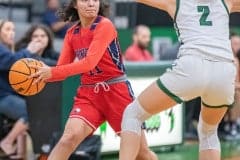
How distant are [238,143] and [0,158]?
3671 mm

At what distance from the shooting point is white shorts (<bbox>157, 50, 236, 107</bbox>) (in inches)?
237

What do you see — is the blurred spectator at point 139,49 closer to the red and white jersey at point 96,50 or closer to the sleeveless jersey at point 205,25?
the red and white jersey at point 96,50

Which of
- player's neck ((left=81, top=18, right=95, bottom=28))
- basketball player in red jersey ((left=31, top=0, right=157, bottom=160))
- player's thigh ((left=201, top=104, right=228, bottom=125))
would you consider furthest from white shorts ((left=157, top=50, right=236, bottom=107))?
player's neck ((left=81, top=18, right=95, bottom=28))

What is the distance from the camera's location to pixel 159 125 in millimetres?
10289

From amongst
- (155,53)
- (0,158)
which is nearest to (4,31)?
(0,158)

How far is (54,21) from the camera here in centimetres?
1366

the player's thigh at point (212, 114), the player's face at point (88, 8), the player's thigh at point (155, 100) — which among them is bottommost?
the player's thigh at point (212, 114)

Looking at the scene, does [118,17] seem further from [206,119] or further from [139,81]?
[206,119]

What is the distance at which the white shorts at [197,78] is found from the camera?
602 cm

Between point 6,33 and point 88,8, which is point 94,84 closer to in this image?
point 88,8

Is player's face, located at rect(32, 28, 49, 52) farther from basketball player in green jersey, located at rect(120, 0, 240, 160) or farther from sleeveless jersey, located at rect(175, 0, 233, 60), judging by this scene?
sleeveless jersey, located at rect(175, 0, 233, 60)

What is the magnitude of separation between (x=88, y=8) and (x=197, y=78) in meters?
1.23

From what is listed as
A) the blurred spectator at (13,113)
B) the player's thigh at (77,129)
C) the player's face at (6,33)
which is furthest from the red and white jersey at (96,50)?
the player's face at (6,33)

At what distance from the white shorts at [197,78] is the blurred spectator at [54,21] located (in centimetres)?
745
